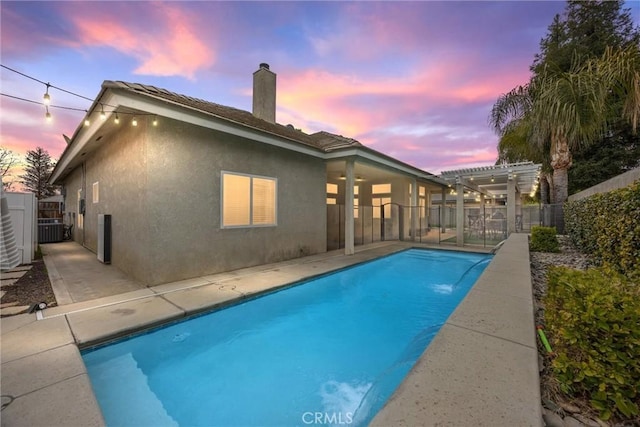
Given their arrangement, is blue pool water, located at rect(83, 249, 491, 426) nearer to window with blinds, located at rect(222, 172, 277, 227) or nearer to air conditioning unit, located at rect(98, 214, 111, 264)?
window with blinds, located at rect(222, 172, 277, 227)

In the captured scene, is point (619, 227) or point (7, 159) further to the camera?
point (7, 159)

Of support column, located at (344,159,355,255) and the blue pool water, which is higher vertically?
support column, located at (344,159,355,255)

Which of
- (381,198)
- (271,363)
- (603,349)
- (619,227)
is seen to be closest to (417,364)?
(603,349)

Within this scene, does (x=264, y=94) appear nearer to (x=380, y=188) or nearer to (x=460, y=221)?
(x=380, y=188)

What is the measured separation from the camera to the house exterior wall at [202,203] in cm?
541

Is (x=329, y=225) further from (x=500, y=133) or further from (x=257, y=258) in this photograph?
(x=500, y=133)

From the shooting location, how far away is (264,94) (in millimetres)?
10281

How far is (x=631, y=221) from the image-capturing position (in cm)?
359

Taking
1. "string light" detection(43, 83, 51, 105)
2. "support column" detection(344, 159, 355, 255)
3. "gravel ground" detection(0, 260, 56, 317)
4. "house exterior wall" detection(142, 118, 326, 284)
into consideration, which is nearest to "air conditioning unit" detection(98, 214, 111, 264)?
"gravel ground" detection(0, 260, 56, 317)

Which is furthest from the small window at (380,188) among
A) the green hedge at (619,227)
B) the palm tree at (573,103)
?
the green hedge at (619,227)

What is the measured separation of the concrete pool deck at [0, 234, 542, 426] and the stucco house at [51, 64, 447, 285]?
4.37 ft

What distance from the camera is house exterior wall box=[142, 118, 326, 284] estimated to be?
5414 millimetres

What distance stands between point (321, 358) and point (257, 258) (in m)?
4.28

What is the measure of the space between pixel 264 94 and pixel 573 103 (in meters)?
10.3
